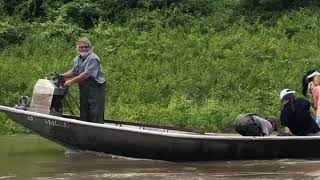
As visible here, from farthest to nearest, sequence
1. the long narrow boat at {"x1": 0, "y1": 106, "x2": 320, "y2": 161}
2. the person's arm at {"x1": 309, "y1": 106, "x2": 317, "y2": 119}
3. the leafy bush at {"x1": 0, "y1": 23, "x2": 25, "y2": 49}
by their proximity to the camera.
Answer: the leafy bush at {"x1": 0, "y1": 23, "x2": 25, "y2": 49} < the person's arm at {"x1": 309, "y1": 106, "x2": 317, "y2": 119} < the long narrow boat at {"x1": 0, "y1": 106, "x2": 320, "y2": 161}

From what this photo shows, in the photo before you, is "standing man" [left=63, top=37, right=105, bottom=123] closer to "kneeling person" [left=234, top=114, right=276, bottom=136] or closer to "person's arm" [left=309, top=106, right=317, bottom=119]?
"kneeling person" [left=234, top=114, right=276, bottom=136]

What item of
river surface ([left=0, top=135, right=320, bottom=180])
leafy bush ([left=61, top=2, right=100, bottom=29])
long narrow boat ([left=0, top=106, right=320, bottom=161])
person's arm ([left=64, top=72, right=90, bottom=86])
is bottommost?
river surface ([left=0, top=135, right=320, bottom=180])

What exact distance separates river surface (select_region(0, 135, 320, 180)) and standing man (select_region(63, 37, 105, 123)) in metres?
0.61

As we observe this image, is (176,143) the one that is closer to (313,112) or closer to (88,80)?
(88,80)

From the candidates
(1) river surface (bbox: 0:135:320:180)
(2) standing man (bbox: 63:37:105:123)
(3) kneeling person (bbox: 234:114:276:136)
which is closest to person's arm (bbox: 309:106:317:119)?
(3) kneeling person (bbox: 234:114:276:136)

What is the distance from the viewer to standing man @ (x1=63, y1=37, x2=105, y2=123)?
9203 mm

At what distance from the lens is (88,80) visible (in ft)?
30.5

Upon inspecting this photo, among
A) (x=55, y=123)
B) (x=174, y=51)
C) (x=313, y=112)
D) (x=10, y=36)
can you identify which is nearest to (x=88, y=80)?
(x=55, y=123)

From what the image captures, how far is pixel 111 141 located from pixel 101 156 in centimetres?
43

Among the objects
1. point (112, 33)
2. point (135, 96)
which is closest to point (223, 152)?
point (135, 96)

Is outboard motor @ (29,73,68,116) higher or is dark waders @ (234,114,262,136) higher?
outboard motor @ (29,73,68,116)

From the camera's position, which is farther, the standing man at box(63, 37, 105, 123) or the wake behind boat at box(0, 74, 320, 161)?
the standing man at box(63, 37, 105, 123)

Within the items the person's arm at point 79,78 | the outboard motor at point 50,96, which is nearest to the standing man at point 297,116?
the person's arm at point 79,78

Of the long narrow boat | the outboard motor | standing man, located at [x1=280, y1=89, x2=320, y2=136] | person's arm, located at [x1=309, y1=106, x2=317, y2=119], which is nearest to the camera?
the long narrow boat
